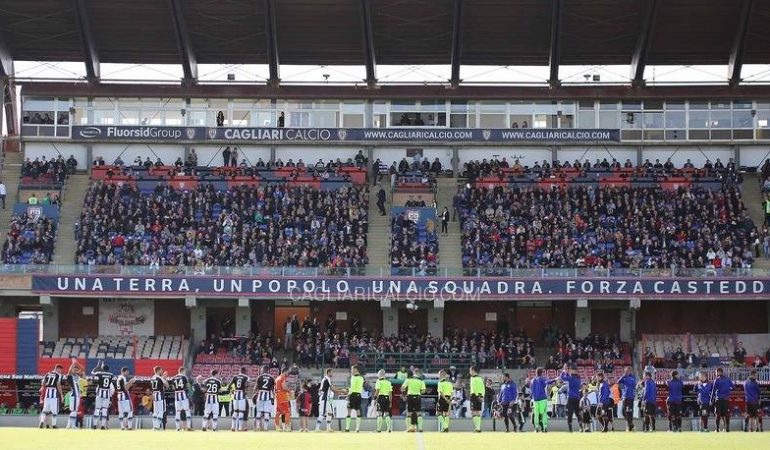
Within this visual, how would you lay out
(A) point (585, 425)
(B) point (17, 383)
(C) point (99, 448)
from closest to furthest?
(C) point (99, 448) → (A) point (585, 425) → (B) point (17, 383)

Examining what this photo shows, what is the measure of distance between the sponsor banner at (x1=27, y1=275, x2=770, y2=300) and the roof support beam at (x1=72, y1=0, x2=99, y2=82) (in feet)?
39.1

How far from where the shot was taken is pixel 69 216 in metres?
53.0

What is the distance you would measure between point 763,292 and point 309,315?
17.2 meters

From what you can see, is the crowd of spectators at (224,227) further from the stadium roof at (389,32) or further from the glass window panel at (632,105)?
the glass window panel at (632,105)

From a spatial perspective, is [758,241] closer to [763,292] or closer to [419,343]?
[763,292]

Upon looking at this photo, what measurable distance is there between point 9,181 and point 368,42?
54.1ft

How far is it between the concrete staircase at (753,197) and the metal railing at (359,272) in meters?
6.26

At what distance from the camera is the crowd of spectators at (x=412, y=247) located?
46969mm

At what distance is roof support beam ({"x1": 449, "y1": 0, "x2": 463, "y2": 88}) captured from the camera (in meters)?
51.6

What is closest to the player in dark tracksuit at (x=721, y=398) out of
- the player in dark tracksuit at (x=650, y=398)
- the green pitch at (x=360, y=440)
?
the player in dark tracksuit at (x=650, y=398)

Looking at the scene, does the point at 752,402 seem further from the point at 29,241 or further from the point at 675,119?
the point at 29,241

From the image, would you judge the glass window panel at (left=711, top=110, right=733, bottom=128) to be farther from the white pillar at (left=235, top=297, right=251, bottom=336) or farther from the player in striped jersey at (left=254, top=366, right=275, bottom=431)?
the player in striped jersey at (left=254, top=366, right=275, bottom=431)

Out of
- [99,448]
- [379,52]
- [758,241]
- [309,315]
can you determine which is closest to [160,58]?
[379,52]

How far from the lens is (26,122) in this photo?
187 ft
